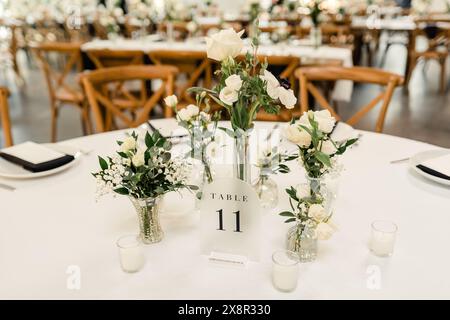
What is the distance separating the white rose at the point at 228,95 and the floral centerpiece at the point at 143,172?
0.17 metres

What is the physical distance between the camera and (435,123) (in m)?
4.44

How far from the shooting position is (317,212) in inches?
33.2

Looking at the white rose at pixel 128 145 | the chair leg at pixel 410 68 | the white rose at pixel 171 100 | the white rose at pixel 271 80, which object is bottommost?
the chair leg at pixel 410 68

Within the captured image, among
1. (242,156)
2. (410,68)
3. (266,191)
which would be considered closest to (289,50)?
(410,68)

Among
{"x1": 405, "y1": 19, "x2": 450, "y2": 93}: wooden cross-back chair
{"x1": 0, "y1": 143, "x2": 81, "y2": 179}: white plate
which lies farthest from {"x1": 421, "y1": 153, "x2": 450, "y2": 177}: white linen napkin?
{"x1": 405, "y1": 19, "x2": 450, "y2": 93}: wooden cross-back chair

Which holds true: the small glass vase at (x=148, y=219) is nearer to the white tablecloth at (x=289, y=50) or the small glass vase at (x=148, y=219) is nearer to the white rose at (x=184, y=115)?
the white rose at (x=184, y=115)

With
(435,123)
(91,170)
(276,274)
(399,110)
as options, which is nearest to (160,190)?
(276,274)

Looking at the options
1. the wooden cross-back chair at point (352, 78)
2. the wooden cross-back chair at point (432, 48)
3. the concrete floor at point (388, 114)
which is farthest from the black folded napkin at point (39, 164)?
the wooden cross-back chair at point (432, 48)

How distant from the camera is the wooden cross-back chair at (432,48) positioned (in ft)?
17.9

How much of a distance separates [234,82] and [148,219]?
355mm

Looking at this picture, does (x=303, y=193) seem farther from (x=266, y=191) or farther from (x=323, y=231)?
(x=266, y=191)

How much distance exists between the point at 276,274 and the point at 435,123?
13.7 feet

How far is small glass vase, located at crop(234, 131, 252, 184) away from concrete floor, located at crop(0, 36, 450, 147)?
330 cm
